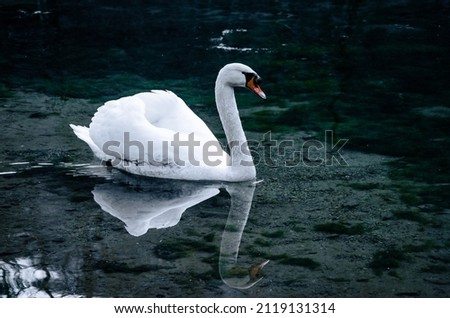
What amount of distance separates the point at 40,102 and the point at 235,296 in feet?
17.8

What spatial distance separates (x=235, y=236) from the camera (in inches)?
270

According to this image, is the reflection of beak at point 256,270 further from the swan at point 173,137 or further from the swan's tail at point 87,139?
the swan's tail at point 87,139

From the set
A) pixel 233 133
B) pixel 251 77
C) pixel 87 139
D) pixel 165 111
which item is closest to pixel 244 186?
pixel 233 133

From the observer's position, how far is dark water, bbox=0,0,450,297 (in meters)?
6.16

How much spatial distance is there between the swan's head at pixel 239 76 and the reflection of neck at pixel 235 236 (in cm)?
93

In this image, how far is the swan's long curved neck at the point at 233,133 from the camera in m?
7.96

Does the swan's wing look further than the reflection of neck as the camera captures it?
Yes

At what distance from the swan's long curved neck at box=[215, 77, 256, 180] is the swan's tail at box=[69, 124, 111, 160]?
1.22 m

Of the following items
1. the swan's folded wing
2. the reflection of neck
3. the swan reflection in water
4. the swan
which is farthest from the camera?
the swan's folded wing

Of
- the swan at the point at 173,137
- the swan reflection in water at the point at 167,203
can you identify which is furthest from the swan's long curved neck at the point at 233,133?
the swan reflection in water at the point at 167,203

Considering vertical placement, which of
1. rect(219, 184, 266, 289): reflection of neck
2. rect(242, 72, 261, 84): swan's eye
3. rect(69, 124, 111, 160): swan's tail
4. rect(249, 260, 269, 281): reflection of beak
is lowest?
rect(219, 184, 266, 289): reflection of neck

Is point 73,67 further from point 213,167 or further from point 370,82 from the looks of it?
point 213,167

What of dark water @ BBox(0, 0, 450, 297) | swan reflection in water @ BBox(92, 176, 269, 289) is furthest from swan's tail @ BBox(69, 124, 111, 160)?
swan reflection in water @ BBox(92, 176, 269, 289)

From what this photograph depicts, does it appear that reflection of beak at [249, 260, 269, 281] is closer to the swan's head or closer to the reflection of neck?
the reflection of neck
